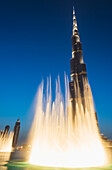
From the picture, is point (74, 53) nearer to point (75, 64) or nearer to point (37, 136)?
point (75, 64)

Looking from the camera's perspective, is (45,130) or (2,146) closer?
(45,130)

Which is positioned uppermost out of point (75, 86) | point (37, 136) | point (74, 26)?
point (74, 26)

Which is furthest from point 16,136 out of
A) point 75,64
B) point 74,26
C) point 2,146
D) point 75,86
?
point 74,26

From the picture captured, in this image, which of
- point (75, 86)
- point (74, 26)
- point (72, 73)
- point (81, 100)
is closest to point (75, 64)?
point (72, 73)

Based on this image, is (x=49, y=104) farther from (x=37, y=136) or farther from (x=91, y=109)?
(x=91, y=109)

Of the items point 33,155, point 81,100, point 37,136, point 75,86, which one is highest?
point 75,86

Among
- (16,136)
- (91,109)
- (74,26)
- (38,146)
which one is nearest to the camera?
(38,146)

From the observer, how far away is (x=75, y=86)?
4151 inches

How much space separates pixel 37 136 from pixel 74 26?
11685cm

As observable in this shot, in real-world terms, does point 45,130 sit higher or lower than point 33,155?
higher

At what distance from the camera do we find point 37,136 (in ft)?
95.7

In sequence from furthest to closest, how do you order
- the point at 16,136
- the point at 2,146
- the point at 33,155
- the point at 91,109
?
the point at 16,136 → the point at 91,109 → the point at 2,146 → the point at 33,155

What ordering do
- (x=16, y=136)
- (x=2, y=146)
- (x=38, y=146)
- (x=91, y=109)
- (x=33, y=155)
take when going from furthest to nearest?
1. (x=16, y=136)
2. (x=91, y=109)
3. (x=2, y=146)
4. (x=38, y=146)
5. (x=33, y=155)

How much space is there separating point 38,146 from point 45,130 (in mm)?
6219
